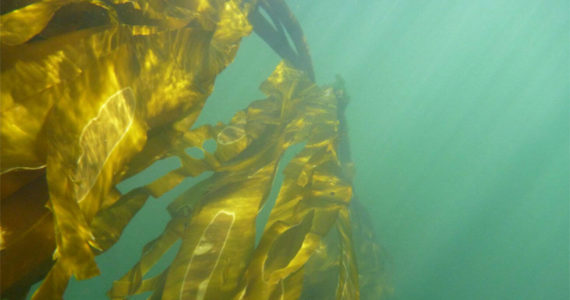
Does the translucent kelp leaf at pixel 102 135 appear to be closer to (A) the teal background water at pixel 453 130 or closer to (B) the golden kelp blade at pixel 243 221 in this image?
(B) the golden kelp blade at pixel 243 221

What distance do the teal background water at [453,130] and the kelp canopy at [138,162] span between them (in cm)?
1044

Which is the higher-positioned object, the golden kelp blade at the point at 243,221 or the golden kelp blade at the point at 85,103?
the golden kelp blade at the point at 85,103

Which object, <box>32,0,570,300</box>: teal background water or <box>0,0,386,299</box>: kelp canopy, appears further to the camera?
<box>32,0,570,300</box>: teal background water

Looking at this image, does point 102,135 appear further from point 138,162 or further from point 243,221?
point 243,221

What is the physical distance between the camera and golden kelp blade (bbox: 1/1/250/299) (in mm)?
528

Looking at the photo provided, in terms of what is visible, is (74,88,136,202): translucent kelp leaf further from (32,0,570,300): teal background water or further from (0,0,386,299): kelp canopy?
(32,0,570,300): teal background water

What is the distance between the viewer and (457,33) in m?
60.9

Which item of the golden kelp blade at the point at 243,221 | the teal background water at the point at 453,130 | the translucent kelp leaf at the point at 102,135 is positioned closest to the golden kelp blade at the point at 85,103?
the translucent kelp leaf at the point at 102,135

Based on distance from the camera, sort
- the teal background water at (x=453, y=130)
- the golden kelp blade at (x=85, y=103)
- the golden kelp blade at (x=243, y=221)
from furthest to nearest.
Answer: the teal background water at (x=453, y=130), the golden kelp blade at (x=243, y=221), the golden kelp blade at (x=85, y=103)

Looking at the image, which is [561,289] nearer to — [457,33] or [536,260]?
[536,260]

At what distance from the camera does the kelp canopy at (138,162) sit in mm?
552

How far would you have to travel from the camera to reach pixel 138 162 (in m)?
0.88

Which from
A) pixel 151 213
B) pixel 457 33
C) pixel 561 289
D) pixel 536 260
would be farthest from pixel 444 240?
pixel 457 33

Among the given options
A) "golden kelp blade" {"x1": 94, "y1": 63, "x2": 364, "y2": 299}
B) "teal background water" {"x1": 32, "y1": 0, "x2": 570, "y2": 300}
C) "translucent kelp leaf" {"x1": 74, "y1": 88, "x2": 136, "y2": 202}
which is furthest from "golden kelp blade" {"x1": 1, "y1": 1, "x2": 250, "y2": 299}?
"teal background water" {"x1": 32, "y1": 0, "x2": 570, "y2": 300}
